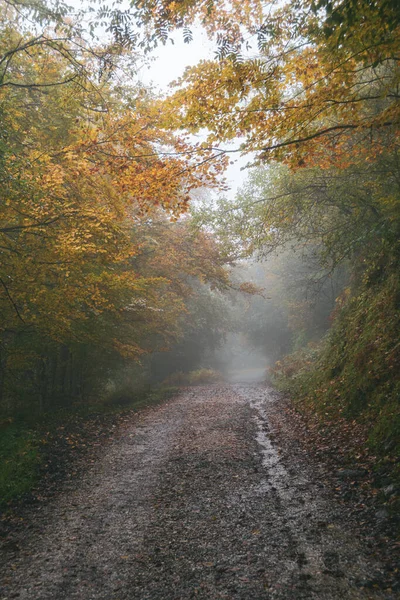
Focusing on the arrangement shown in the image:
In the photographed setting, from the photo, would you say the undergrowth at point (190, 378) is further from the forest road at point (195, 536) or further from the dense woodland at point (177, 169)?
the forest road at point (195, 536)

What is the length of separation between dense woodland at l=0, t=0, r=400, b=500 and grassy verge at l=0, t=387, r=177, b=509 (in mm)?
842

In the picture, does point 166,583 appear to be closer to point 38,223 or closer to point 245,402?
point 38,223

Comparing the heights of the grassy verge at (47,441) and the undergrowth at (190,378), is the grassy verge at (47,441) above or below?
above

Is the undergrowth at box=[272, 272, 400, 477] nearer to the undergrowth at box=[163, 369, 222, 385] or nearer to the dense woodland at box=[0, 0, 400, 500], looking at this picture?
the dense woodland at box=[0, 0, 400, 500]

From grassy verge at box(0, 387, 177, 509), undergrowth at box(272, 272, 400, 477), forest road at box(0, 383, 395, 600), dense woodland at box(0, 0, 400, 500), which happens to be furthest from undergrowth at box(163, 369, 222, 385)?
forest road at box(0, 383, 395, 600)

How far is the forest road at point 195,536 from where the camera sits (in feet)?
12.1

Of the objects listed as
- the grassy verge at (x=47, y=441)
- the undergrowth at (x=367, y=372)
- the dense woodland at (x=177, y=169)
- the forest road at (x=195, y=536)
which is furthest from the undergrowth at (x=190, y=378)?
the forest road at (x=195, y=536)

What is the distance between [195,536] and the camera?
463 centimetres

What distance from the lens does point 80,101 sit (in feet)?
25.8

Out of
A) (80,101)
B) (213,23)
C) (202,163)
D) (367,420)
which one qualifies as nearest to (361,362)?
(367,420)

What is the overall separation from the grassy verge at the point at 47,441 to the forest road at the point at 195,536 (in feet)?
2.48

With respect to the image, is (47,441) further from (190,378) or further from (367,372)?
(190,378)

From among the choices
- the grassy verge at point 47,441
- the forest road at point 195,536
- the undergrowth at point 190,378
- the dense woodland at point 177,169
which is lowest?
the undergrowth at point 190,378

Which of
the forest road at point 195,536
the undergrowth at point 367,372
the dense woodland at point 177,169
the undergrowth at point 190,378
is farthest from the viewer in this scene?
the undergrowth at point 190,378
